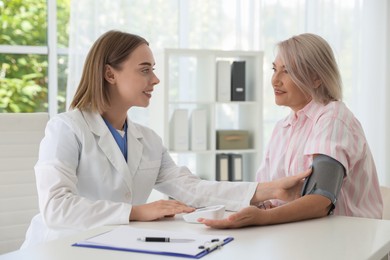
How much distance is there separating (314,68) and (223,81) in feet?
6.90

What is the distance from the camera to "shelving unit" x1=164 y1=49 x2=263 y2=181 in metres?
4.33

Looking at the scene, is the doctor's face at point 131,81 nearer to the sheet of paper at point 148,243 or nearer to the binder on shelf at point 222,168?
the sheet of paper at point 148,243

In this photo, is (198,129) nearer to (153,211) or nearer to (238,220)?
(153,211)

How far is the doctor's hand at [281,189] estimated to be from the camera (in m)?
2.12

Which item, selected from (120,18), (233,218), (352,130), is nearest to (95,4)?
(120,18)

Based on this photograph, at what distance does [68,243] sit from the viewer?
5.19ft

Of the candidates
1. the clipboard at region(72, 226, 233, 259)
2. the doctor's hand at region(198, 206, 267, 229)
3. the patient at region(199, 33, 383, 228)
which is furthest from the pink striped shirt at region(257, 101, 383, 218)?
the clipboard at region(72, 226, 233, 259)

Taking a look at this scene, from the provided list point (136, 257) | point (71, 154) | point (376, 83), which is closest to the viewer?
point (136, 257)

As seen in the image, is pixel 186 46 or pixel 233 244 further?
pixel 186 46

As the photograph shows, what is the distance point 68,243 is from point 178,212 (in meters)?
0.44

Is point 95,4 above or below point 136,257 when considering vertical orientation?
above

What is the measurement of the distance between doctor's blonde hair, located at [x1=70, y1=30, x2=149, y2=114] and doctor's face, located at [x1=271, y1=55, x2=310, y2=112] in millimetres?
522

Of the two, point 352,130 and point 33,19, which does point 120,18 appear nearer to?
point 33,19

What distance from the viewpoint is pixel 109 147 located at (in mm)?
2186
